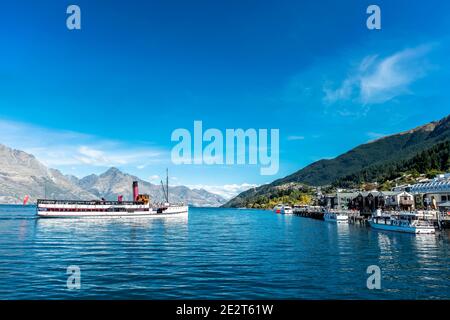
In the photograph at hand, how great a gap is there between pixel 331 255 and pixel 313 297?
25456 mm

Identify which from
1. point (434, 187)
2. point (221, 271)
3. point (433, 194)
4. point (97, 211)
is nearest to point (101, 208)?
point (97, 211)

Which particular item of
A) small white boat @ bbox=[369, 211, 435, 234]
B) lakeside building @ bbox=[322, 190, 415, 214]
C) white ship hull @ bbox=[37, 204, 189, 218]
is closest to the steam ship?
white ship hull @ bbox=[37, 204, 189, 218]

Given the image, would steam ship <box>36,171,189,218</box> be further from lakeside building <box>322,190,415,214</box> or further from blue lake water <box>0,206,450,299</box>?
lakeside building <box>322,190,415,214</box>

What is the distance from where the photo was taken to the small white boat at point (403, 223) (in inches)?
3260

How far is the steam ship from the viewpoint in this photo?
5674 inches

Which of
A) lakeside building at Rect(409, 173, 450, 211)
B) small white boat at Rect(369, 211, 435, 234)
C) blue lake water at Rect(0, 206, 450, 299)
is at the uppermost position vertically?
lakeside building at Rect(409, 173, 450, 211)

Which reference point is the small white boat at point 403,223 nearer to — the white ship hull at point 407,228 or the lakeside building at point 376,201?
the white ship hull at point 407,228

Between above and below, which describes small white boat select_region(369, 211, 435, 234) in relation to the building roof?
below

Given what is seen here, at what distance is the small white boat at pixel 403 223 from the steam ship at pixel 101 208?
314 feet

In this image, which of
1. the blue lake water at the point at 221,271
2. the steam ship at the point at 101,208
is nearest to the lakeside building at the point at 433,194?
the blue lake water at the point at 221,271

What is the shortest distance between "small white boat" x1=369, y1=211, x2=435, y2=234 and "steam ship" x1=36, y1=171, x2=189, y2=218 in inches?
3766

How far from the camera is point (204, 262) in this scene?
4466cm
